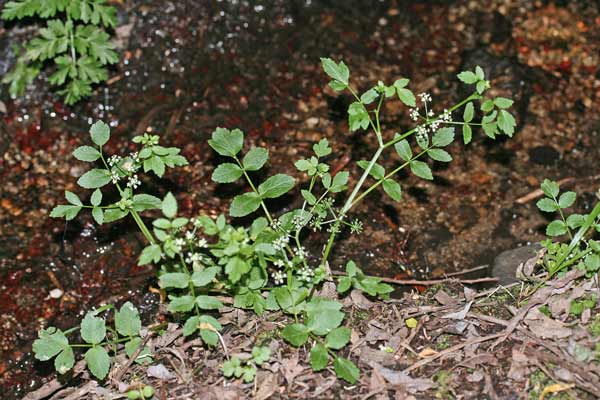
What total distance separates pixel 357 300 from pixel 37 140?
6.85 feet

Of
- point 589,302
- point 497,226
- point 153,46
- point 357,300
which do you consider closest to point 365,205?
point 497,226

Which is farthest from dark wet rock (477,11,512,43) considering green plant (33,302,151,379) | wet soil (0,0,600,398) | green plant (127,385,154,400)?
green plant (127,385,154,400)

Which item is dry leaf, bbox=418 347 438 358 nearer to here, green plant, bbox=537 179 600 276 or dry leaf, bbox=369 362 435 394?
dry leaf, bbox=369 362 435 394

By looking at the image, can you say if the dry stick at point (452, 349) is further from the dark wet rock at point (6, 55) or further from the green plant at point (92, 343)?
the dark wet rock at point (6, 55)

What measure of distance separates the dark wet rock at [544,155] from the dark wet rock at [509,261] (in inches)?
23.0

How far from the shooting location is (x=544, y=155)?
151 inches

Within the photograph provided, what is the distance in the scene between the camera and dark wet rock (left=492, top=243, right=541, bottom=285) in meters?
3.24

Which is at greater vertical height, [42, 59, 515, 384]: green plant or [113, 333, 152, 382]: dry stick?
[42, 59, 515, 384]: green plant

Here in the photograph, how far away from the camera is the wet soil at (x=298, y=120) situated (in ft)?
11.2

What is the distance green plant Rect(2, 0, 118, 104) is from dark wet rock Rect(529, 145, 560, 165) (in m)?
2.24

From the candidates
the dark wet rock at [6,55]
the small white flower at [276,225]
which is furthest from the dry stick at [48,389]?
the dark wet rock at [6,55]

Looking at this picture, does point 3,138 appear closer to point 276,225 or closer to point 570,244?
point 276,225

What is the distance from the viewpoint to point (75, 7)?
3.53m

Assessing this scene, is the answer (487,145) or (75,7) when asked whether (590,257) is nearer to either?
(487,145)
